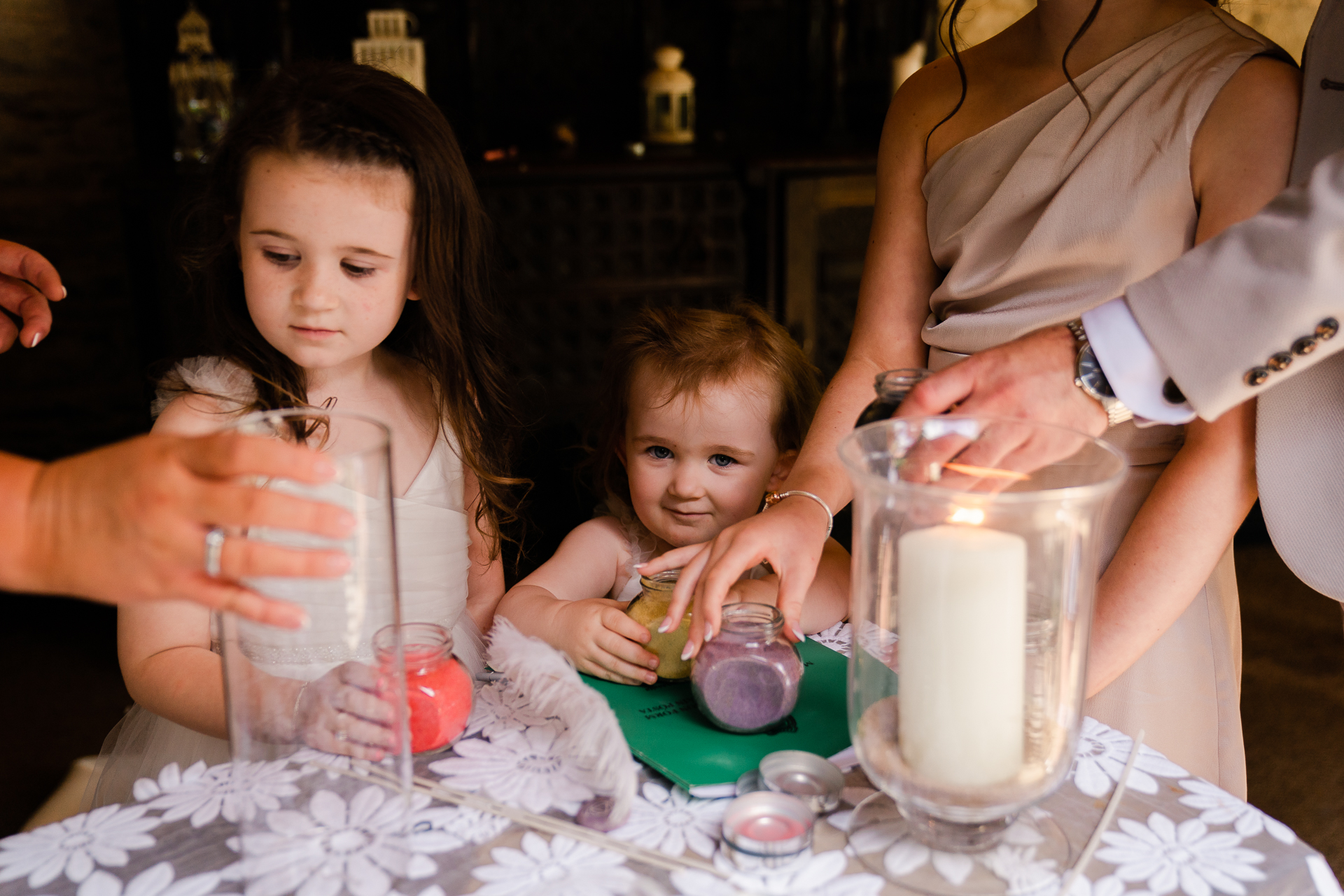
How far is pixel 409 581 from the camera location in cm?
139

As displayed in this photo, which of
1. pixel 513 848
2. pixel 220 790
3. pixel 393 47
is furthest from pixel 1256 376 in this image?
pixel 393 47

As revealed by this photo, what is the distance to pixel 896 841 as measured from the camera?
723mm

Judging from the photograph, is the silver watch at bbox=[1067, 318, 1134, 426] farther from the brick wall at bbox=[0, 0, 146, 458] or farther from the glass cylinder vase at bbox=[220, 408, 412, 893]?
the brick wall at bbox=[0, 0, 146, 458]

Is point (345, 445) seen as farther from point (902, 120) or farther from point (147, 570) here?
point (902, 120)

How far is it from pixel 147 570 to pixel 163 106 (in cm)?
389

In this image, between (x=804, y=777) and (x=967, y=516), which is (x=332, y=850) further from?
(x=967, y=516)

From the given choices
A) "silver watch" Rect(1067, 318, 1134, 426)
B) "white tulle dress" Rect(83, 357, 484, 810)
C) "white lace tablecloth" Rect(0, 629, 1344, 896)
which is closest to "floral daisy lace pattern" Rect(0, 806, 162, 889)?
"white lace tablecloth" Rect(0, 629, 1344, 896)

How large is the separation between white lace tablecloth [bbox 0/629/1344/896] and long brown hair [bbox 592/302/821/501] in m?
0.79

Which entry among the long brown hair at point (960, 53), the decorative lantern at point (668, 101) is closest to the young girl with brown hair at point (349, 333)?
the long brown hair at point (960, 53)

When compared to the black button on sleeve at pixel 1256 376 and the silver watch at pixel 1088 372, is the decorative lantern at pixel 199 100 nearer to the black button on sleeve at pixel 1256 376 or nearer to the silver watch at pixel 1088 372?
the silver watch at pixel 1088 372

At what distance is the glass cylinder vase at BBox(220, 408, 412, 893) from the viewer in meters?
0.63

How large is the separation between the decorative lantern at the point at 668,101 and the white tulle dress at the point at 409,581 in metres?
2.55

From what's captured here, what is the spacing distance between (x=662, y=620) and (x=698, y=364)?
0.59m

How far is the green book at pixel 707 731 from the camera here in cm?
82
